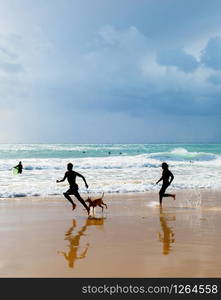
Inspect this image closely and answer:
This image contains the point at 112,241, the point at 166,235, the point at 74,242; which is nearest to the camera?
the point at 74,242

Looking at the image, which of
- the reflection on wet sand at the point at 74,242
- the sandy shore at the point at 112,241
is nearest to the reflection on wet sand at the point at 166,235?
the sandy shore at the point at 112,241

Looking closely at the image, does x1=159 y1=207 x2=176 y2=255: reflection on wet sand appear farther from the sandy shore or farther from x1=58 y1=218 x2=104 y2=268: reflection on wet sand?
x1=58 y1=218 x2=104 y2=268: reflection on wet sand

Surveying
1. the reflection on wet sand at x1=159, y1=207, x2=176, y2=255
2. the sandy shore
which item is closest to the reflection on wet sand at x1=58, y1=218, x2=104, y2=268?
the sandy shore

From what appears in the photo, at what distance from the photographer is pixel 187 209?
1417cm

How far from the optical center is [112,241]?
9.03 m

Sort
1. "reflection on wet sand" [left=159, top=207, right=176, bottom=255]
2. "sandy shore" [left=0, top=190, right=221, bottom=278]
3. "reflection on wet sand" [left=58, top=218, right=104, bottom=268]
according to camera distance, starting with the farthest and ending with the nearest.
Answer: "reflection on wet sand" [left=159, top=207, right=176, bottom=255] < "reflection on wet sand" [left=58, top=218, right=104, bottom=268] < "sandy shore" [left=0, top=190, right=221, bottom=278]

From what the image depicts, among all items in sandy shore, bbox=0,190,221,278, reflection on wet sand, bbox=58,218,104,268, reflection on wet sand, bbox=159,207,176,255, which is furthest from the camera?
reflection on wet sand, bbox=159,207,176,255

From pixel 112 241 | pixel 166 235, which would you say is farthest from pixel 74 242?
pixel 166 235

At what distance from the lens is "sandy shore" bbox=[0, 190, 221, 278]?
22.5 ft

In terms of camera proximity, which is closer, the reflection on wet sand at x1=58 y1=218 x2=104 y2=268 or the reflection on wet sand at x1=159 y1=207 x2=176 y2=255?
the reflection on wet sand at x1=58 y1=218 x2=104 y2=268

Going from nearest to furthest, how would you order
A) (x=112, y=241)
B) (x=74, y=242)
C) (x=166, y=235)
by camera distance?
1. (x=74, y=242)
2. (x=112, y=241)
3. (x=166, y=235)

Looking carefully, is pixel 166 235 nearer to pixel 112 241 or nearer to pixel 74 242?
pixel 112 241

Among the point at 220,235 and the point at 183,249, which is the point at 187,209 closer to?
the point at 220,235

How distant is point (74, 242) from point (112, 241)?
0.79 meters
